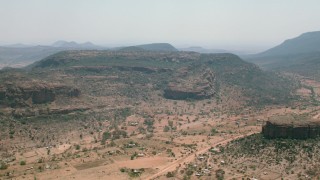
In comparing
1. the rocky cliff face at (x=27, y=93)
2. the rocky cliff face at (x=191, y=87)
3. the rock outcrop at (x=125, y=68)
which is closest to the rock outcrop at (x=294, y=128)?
the rocky cliff face at (x=27, y=93)

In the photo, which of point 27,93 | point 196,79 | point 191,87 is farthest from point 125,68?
point 27,93

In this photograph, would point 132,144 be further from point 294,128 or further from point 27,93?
point 294,128

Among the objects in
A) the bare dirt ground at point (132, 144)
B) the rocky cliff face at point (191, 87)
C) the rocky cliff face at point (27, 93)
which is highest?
the rocky cliff face at point (27, 93)

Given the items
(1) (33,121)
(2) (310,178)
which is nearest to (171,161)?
(2) (310,178)

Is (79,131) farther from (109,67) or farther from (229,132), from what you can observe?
(109,67)

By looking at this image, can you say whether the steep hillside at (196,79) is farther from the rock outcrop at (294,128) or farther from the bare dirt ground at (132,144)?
the rock outcrop at (294,128)

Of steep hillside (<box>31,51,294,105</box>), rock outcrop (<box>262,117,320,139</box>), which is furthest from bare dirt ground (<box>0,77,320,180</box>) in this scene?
steep hillside (<box>31,51,294,105</box>)

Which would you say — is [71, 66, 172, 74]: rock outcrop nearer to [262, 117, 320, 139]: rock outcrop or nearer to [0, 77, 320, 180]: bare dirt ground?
[0, 77, 320, 180]: bare dirt ground
